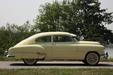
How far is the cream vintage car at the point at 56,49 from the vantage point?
64.4 ft

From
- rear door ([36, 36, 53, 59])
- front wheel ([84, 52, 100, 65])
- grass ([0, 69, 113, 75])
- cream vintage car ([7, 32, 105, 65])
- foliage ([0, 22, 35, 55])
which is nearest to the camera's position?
grass ([0, 69, 113, 75])

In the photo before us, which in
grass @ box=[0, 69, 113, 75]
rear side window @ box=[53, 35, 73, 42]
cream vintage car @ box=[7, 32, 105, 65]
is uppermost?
rear side window @ box=[53, 35, 73, 42]

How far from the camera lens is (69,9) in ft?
286

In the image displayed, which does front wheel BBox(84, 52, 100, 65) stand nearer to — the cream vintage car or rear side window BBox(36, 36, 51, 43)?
the cream vintage car

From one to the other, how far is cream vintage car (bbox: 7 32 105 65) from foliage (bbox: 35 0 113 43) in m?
59.0

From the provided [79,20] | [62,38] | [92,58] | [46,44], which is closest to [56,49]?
[46,44]

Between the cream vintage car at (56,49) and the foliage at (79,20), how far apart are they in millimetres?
58999

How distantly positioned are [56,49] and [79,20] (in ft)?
211

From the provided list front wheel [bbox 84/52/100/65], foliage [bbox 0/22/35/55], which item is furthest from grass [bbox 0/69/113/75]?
foliage [bbox 0/22/35/55]

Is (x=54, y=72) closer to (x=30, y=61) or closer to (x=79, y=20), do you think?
(x=30, y=61)

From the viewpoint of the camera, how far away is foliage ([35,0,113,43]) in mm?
82688

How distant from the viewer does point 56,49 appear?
19859 millimetres

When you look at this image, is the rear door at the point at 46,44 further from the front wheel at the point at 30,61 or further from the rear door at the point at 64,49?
the front wheel at the point at 30,61

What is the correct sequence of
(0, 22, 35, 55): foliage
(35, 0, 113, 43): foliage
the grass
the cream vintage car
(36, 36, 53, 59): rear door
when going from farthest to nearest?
(35, 0, 113, 43): foliage, (0, 22, 35, 55): foliage, (36, 36, 53, 59): rear door, the cream vintage car, the grass
